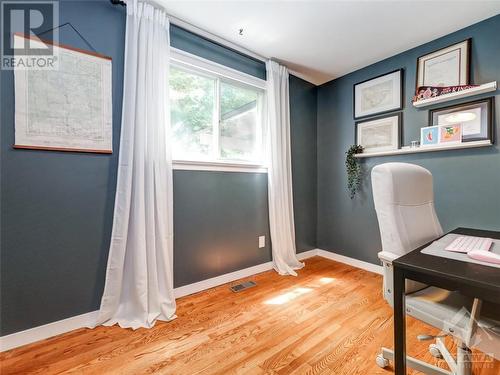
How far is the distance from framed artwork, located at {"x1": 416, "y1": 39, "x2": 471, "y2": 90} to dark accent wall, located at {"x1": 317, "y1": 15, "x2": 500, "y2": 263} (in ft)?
0.19

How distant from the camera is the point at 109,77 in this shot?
67.9 inches

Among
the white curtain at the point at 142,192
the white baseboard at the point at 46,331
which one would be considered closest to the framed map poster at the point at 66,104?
the white curtain at the point at 142,192

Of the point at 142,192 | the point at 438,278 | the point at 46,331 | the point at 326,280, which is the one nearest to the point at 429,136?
the point at 326,280

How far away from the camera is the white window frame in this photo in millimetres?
2086

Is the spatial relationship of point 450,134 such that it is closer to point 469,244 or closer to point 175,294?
point 469,244

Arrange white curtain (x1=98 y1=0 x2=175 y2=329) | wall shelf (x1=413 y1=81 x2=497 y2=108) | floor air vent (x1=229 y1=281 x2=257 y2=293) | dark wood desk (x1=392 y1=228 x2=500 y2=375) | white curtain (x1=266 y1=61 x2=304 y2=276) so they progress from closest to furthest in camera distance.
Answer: dark wood desk (x1=392 y1=228 x2=500 y2=375) < white curtain (x1=98 y1=0 x2=175 y2=329) < wall shelf (x1=413 y1=81 x2=497 y2=108) < floor air vent (x1=229 y1=281 x2=257 y2=293) < white curtain (x1=266 y1=61 x2=304 y2=276)

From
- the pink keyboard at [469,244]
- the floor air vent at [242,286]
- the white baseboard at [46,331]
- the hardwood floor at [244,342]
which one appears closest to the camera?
the pink keyboard at [469,244]

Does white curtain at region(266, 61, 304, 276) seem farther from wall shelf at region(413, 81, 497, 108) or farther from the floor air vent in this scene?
wall shelf at region(413, 81, 497, 108)

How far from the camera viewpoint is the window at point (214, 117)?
2.17 metres

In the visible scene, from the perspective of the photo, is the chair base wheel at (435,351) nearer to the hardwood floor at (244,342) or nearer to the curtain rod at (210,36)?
the hardwood floor at (244,342)

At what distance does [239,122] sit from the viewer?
8.50 ft

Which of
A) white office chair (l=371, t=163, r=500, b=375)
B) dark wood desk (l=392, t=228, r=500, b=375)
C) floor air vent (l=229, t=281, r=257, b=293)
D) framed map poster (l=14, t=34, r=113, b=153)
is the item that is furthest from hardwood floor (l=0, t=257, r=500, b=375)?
framed map poster (l=14, t=34, r=113, b=153)

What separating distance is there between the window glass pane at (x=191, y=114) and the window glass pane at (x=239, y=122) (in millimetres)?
147

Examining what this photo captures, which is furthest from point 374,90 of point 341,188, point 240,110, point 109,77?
point 109,77
